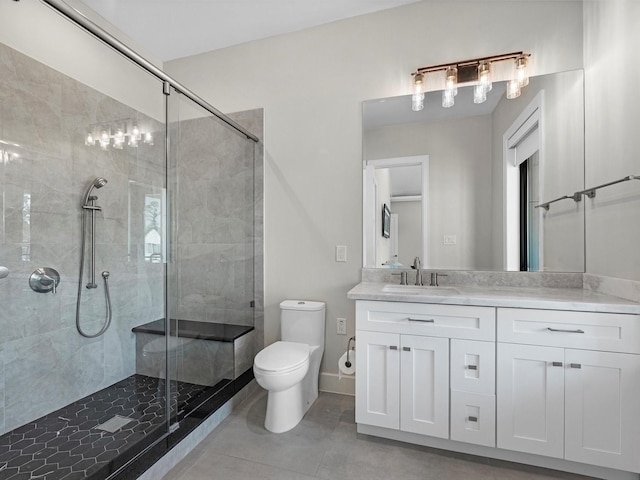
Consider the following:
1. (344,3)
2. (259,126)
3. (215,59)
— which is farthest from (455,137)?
(215,59)

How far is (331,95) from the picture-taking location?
8.03 ft

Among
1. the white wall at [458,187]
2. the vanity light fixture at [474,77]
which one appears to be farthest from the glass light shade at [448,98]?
the white wall at [458,187]

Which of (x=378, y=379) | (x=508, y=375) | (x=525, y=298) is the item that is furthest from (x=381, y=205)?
(x=508, y=375)

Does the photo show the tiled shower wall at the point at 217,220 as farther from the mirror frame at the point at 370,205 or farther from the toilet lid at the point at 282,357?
the mirror frame at the point at 370,205

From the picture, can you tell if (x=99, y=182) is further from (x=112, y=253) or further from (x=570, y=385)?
(x=570, y=385)

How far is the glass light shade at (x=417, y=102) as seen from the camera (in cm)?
222

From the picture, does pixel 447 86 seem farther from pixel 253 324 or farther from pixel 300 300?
pixel 253 324

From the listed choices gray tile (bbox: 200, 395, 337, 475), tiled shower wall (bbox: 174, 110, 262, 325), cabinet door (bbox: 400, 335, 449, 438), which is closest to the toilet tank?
tiled shower wall (bbox: 174, 110, 262, 325)

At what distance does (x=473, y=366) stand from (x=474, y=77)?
1857mm

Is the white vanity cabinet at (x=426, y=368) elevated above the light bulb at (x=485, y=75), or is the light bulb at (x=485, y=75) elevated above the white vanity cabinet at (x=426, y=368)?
the light bulb at (x=485, y=75)

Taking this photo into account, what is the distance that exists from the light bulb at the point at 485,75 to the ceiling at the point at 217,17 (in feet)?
2.33

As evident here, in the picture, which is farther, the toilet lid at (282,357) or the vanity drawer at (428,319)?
the toilet lid at (282,357)

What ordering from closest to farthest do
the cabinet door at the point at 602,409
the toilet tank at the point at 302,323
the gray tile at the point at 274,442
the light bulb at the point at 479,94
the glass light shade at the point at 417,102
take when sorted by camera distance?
the cabinet door at the point at 602,409 → the gray tile at the point at 274,442 → the light bulb at the point at 479,94 → the glass light shade at the point at 417,102 → the toilet tank at the point at 302,323

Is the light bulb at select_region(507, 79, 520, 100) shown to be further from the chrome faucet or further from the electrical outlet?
the electrical outlet
